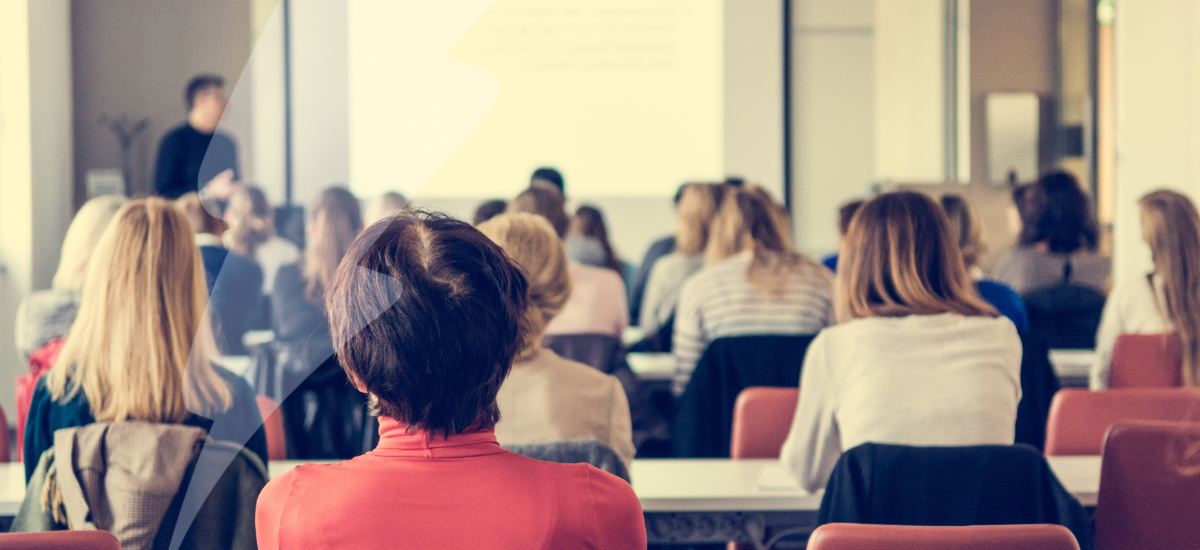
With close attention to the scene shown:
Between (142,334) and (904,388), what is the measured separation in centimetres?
134

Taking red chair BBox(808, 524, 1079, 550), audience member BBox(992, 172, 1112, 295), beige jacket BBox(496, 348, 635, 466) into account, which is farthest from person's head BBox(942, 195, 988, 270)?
red chair BBox(808, 524, 1079, 550)

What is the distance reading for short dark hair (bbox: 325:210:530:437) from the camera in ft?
3.27

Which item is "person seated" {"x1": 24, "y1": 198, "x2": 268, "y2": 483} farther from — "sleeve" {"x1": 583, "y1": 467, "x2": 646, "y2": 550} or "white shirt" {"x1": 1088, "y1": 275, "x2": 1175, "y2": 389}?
"white shirt" {"x1": 1088, "y1": 275, "x2": 1175, "y2": 389}

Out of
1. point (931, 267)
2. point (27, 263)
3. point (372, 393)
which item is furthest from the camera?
point (27, 263)

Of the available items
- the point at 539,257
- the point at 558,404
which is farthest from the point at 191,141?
the point at 558,404

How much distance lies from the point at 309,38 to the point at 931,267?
1.33m

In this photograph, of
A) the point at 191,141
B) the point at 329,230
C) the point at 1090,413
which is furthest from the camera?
the point at 191,141

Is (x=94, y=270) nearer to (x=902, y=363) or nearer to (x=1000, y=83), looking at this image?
(x=902, y=363)

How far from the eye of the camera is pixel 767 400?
7.22 ft

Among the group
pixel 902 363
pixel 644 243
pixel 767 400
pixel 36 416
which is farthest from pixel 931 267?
pixel 644 243

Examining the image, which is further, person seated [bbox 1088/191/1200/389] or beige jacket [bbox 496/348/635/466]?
person seated [bbox 1088/191/1200/389]

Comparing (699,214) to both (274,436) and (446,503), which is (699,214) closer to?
(274,436)

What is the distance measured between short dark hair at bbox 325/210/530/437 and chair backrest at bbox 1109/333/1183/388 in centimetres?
254

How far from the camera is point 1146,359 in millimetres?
3004
